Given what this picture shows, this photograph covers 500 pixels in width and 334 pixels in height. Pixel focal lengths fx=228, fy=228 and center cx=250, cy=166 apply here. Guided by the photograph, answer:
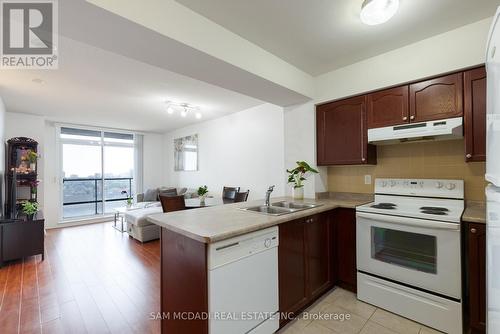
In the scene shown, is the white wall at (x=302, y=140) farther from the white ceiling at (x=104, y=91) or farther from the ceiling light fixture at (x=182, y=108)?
the ceiling light fixture at (x=182, y=108)

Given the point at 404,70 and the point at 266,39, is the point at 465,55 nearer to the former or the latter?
the point at 404,70

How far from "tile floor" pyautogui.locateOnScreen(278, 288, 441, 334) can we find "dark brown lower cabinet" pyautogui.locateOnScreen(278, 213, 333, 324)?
0.32 feet

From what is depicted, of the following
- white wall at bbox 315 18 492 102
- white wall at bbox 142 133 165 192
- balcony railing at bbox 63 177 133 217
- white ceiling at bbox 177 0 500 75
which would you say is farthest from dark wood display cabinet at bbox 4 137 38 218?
white wall at bbox 315 18 492 102

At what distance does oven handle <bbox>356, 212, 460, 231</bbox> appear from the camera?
1.69m

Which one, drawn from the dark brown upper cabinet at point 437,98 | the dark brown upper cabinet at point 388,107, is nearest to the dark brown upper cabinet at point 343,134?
the dark brown upper cabinet at point 388,107

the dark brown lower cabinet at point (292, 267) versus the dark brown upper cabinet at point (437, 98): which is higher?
the dark brown upper cabinet at point (437, 98)

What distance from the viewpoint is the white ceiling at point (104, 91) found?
103 inches

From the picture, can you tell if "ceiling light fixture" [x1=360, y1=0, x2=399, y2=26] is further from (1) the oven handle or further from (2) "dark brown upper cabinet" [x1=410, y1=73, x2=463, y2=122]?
(1) the oven handle

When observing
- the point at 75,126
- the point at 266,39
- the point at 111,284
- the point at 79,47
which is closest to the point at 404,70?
the point at 266,39

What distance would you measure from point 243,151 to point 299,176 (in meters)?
1.93

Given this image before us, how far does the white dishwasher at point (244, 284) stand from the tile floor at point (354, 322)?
0.33 metres

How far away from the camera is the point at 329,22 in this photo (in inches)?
73.4

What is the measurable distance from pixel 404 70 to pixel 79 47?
3203 mm

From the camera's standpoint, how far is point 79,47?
7.35 feet
